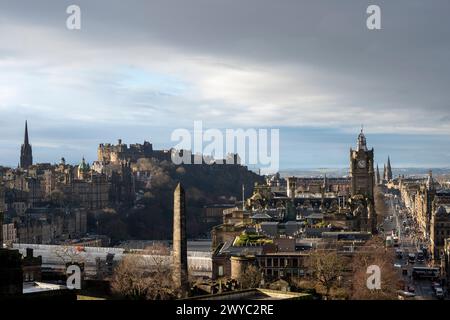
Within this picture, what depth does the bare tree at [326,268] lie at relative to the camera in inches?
1552

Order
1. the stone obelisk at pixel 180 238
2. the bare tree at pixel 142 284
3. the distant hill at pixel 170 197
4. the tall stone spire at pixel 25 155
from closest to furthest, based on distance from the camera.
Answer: the bare tree at pixel 142 284
the stone obelisk at pixel 180 238
the distant hill at pixel 170 197
the tall stone spire at pixel 25 155

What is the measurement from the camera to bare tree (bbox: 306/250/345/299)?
39422 mm

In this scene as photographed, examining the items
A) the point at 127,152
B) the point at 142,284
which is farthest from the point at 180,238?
the point at 127,152

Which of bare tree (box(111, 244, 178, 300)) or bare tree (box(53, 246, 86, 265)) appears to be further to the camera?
bare tree (box(53, 246, 86, 265))

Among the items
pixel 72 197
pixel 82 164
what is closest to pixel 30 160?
pixel 82 164

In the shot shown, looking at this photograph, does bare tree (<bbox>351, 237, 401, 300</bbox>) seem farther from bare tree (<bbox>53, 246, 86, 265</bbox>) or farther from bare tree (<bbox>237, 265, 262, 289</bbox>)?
bare tree (<bbox>53, 246, 86, 265</bbox>)

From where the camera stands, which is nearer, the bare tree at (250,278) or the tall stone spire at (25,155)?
the bare tree at (250,278)

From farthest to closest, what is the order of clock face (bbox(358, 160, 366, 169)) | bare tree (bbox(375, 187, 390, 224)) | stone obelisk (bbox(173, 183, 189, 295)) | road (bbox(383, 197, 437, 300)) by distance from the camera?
bare tree (bbox(375, 187, 390, 224)) → clock face (bbox(358, 160, 366, 169)) → road (bbox(383, 197, 437, 300)) → stone obelisk (bbox(173, 183, 189, 295))

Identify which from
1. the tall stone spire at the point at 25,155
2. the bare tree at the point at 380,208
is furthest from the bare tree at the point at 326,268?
the tall stone spire at the point at 25,155

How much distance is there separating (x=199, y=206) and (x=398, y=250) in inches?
2334

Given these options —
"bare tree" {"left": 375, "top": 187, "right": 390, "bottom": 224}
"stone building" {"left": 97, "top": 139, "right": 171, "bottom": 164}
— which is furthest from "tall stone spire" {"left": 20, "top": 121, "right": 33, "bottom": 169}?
"bare tree" {"left": 375, "top": 187, "right": 390, "bottom": 224}

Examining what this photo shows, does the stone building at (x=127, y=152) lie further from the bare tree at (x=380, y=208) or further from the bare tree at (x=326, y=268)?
the bare tree at (x=326, y=268)

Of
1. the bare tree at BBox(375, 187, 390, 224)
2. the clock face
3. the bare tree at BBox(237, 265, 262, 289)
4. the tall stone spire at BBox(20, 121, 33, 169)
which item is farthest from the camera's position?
the tall stone spire at BBox(20, 121, 33, 169)

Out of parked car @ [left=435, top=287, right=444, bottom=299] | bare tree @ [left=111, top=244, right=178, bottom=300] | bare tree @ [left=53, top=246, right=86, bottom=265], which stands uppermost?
bare tree @ [left=111, top=244, right=178, bottom=300]
